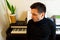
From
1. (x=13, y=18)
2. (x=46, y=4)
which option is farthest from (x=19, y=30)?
(x=46, y=4)

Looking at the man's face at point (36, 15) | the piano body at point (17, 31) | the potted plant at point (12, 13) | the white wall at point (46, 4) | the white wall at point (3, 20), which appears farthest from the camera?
the white wall at point (46, 4)

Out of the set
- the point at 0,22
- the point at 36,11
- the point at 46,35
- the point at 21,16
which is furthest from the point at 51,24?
the point at 21,16

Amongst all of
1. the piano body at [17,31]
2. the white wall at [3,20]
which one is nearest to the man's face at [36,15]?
the piano body at [17,31]

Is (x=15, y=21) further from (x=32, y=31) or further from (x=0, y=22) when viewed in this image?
(x=32, y=31)

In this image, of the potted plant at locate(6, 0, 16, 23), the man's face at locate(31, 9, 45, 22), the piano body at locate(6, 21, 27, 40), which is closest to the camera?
the man's face at locate(31, 9, 45, 22)

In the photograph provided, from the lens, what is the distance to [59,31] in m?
2.42

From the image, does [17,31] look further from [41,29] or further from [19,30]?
[41,29]

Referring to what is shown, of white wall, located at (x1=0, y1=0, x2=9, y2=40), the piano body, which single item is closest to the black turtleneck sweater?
the piano body

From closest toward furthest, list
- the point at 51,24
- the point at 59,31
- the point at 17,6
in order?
the point at 51,24 → the point at 59,31 → the point at 17,6

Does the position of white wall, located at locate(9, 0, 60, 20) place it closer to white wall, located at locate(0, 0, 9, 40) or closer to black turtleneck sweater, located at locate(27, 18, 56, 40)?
white wall, located at locate(0, 0, 9, 40)

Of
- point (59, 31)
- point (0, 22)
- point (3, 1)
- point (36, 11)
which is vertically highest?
point (3, 1)

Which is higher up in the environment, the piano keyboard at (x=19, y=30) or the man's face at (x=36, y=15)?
the man's face at (x=36, y=15)

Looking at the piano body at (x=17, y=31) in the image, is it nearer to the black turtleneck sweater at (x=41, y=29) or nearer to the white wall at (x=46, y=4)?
the white wall at (x=46, y=4)

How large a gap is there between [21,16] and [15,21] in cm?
Answer: 24
